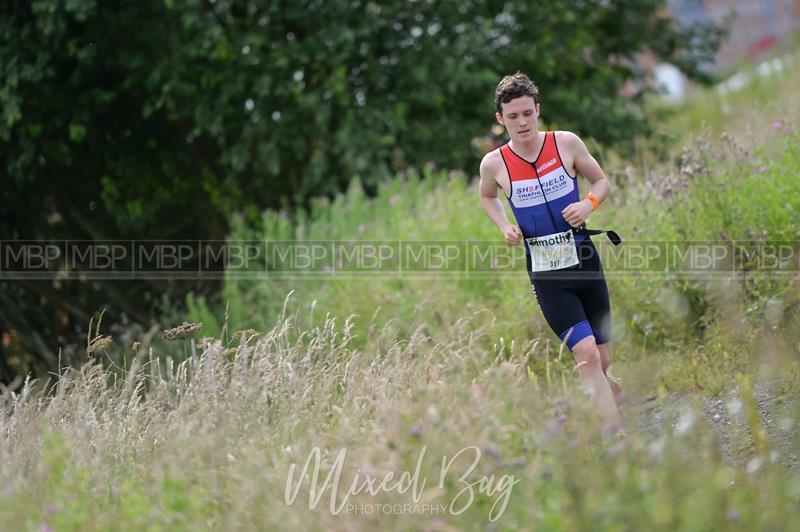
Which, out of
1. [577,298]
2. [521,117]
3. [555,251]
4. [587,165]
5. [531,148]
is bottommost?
[577,298]

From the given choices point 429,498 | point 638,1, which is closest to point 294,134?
point 638,1

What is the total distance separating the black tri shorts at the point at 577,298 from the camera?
197 inches

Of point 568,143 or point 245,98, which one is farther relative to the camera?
point 245,98

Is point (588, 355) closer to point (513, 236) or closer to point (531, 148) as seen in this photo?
point (513, 236)

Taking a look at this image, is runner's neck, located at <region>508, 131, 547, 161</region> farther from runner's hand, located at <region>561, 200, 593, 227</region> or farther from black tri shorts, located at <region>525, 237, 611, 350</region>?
black tri shorts, located at <region>525, 237, 611, 350</region>

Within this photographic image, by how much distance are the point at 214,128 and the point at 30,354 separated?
3862 mm

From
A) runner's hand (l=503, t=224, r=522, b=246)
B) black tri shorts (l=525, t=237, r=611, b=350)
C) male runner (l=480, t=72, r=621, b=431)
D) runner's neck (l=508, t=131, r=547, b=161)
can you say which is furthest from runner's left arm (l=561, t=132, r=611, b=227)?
runner's hand (l=503, t=224, r=522, b=246)

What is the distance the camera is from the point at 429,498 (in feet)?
11.1

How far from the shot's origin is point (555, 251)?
5.06m

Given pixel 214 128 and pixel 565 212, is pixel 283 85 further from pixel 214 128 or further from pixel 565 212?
pixel 565 212

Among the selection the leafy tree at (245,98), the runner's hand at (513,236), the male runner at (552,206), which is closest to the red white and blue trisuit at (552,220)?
the male runner at (552,206)

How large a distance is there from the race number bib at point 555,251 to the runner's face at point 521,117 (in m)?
0.50

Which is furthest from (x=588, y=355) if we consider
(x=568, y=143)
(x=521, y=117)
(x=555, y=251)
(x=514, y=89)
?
(x=514, y=89)

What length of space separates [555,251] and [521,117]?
677 mm
